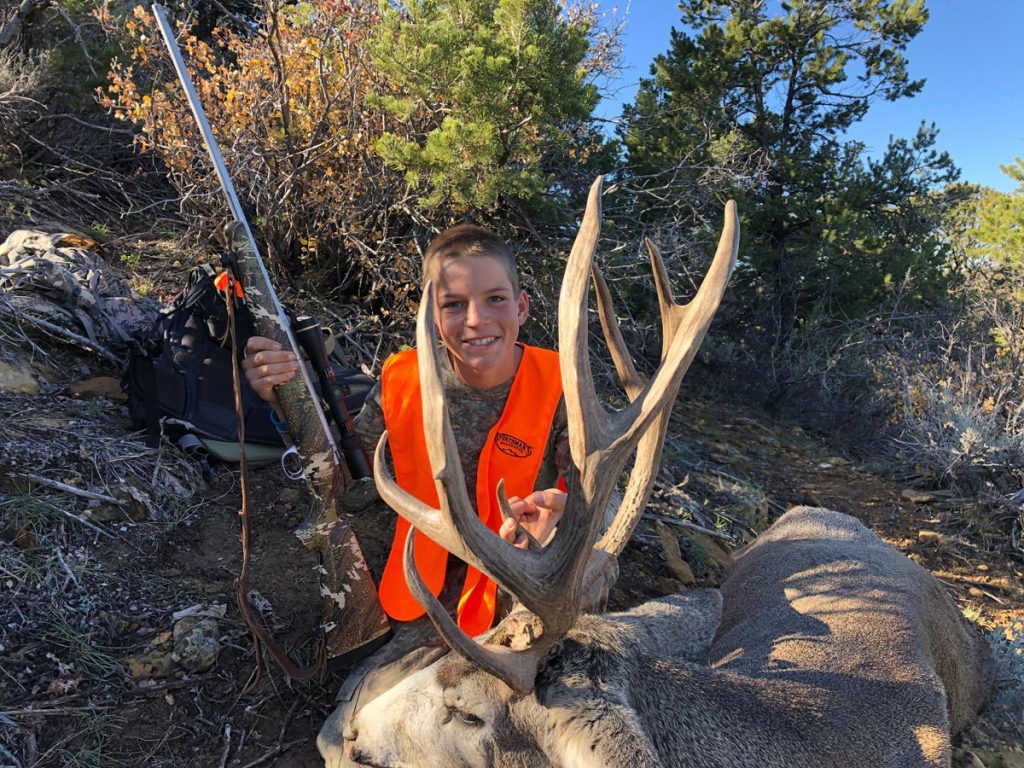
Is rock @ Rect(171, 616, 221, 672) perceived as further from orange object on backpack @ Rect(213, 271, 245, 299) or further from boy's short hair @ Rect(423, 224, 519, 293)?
boy's short hair @ Rect(423, 224, 519, 293)

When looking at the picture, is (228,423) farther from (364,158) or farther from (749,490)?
(749,490)

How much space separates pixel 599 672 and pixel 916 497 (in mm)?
5441

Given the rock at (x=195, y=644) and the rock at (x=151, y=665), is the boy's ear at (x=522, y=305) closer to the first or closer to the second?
the rock at (x=195, y=644)

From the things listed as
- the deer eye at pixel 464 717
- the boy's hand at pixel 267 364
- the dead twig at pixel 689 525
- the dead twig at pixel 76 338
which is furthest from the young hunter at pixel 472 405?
the dead twig at pixel 76 338

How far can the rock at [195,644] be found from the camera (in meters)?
2.53

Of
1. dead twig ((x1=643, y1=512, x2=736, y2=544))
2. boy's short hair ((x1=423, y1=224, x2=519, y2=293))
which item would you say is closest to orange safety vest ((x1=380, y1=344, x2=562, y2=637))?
boy's short hair ((x1=423, y1=224, x2=519, y2=293))

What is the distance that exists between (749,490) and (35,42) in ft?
29.0

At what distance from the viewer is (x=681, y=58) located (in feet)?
33.8

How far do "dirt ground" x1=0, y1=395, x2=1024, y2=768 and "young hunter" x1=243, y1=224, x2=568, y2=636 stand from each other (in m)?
0.54

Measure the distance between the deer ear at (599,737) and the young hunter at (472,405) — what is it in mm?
802

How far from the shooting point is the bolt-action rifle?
265 centimetres

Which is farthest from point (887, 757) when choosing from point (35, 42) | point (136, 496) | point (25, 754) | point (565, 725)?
point (35, 42)

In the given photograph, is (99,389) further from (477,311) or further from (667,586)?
(667,586)

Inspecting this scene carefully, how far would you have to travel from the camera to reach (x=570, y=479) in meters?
1.90
